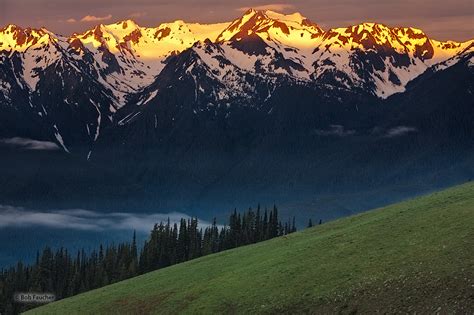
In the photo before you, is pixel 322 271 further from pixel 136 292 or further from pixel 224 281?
pixel 136 292

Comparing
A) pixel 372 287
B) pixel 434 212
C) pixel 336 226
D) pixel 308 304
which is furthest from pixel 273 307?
pixel 336 226

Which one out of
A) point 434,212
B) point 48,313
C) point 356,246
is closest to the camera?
point 356,246

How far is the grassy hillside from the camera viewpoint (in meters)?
85.5

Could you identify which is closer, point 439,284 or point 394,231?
point 439,284

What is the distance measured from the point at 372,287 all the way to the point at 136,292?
44734 millimetres

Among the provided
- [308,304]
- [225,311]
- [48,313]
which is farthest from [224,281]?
[48,313]

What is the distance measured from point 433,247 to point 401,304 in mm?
13538

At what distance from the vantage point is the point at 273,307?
9444 cm

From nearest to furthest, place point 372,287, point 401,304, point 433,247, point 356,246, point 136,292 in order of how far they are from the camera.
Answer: point 401,304 < point 372,287 < point 433,247 < point 356,246 < point 136,292

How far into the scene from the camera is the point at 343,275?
3797 inches

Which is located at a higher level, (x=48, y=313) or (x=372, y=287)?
(x=372, y=287)

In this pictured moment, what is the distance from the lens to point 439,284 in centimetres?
8375

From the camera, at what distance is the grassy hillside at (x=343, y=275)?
85.5m

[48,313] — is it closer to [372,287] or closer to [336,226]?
[336,226]
